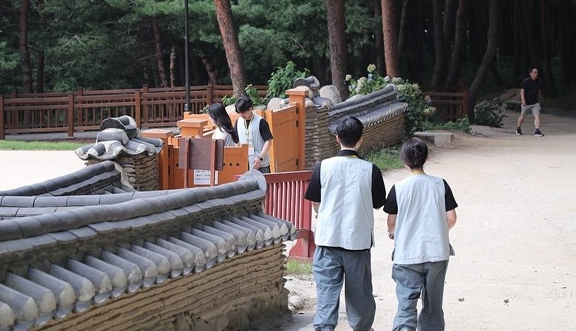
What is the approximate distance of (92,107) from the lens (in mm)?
30641

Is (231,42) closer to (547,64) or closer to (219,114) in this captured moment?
(219,114)

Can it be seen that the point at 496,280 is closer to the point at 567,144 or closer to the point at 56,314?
the point at 56,314

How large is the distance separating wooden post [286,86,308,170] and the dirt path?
1518mm

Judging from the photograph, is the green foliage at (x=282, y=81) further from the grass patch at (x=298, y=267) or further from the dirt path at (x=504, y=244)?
the grass patch at (x=298, y=267)

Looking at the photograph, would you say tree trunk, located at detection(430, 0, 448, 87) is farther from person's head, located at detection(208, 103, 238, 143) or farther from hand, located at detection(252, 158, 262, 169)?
hand, located at detection(252, 158, 262, 169)

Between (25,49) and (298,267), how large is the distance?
71.8 feet

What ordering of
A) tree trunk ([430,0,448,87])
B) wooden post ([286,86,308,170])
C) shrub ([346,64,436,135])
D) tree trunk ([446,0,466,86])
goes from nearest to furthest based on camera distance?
wooden post ([286,86,308,170]) → shrub ([346,64,436,135]) → tree trunk ([446,0,466,86]) → tree trunk ([430,0,448,87])

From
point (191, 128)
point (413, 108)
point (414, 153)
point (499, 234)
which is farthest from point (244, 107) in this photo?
point (413, 108)

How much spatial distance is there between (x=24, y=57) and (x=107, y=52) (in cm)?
278

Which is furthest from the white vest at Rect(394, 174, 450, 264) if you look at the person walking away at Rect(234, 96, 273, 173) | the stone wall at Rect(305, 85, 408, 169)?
the stone wall at Rect(305, 85, 408, 169)

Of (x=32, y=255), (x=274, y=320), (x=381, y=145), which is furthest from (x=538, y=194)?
(x=32, y=255)

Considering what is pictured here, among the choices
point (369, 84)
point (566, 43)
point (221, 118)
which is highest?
point (566, 43)

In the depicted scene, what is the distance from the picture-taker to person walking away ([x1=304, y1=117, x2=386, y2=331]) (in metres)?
7.33

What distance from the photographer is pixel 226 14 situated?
2584 cm
